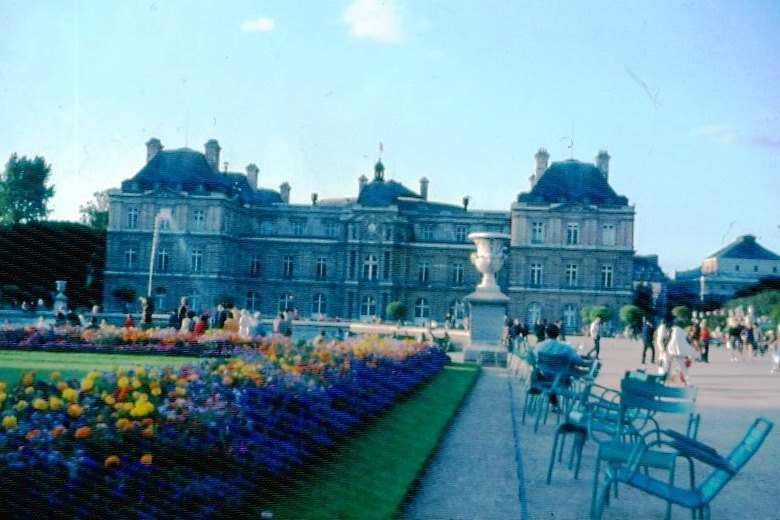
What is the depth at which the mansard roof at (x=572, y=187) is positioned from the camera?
47.5m

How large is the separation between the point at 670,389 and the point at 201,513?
3776 mm

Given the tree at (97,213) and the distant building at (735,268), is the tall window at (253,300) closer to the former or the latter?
the tree at (97,213)

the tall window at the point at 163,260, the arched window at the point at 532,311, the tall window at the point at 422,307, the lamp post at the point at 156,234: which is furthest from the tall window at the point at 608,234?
the tall window at the point at 163,260

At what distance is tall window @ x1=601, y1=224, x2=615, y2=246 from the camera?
4703 cm

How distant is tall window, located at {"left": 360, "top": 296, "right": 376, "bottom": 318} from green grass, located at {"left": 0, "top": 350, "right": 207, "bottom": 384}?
33.1 m

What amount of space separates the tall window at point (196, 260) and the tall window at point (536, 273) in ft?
63.0

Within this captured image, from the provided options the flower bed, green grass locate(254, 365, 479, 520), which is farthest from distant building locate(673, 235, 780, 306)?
the flower bed

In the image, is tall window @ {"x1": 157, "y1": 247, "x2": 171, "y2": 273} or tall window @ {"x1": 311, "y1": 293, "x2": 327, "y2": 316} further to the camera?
tall window @ {"x1": 311, "y1": 293, "x2": 327, "y2": 316}

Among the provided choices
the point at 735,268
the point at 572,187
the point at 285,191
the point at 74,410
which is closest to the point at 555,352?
the point at 74,410

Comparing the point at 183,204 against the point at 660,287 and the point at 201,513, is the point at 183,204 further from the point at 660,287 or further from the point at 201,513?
the point at 660,287

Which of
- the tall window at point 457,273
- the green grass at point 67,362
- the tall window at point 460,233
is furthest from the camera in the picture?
the tall window at point 460,233

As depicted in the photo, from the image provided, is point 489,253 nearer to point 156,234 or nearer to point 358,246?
point 358,246

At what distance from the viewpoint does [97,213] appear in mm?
60906

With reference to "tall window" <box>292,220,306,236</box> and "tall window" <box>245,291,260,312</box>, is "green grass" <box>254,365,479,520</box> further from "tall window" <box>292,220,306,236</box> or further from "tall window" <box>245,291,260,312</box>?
"tall window" <box>292,220,306,236</box>
